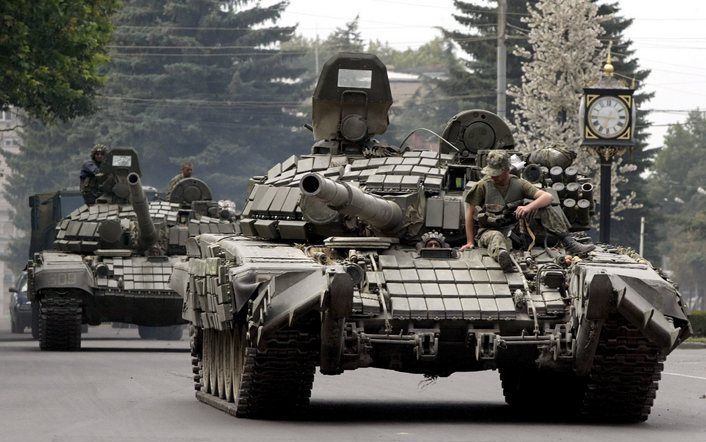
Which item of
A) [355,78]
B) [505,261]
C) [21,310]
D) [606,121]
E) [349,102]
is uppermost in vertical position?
[355,78]

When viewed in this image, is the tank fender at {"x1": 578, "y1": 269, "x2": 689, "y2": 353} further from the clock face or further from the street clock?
the clock face

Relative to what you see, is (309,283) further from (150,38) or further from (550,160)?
(150,38)

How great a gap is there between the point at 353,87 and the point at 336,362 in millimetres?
5406

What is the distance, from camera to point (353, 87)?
20.2m

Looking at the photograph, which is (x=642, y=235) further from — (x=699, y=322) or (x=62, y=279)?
(x=62, y=279)

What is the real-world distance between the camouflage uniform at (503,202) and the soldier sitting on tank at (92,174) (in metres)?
14.4

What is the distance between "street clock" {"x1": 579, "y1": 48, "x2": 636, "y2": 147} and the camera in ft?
109

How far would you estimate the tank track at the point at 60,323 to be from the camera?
91.8ft

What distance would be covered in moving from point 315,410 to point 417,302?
1967 mm

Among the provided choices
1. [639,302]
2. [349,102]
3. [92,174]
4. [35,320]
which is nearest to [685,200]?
[35,320]

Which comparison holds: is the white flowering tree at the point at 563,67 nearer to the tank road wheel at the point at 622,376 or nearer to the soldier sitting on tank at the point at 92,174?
the soldier sitting on tank at the point at 92,174

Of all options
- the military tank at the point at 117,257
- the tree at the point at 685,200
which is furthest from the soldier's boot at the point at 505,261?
the tree at the point at 685,200

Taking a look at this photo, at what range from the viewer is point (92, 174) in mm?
30984

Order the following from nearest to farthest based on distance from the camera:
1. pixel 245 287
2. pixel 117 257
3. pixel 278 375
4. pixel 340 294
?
Result: pixel 340 294 → pixel 245 287 → pixel 278 375 → pixel 117 257
